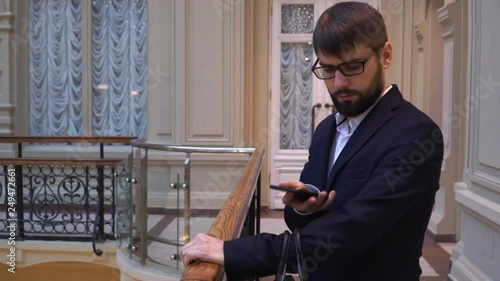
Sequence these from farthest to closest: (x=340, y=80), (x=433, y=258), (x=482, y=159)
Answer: (x=433, y=258)
(x=482, y=159)
(x=340, y=80)

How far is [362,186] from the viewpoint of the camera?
113 cm

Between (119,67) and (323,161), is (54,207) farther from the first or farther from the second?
(323,161)

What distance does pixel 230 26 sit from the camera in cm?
662

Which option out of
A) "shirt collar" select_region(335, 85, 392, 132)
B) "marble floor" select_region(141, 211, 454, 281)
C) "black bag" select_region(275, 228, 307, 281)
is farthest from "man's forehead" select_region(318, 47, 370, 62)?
"marble floor" select_region(141, 211, 454, 281)

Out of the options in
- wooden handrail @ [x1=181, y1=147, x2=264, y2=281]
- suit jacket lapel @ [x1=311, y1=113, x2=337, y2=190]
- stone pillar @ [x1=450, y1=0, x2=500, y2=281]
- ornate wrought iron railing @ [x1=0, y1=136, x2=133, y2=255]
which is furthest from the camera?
ornate wrought iron railing @ [x1=0, y1=136, x2=133, y2=255]

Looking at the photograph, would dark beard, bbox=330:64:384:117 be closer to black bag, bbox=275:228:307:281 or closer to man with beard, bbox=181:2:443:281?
man with beard, bbox=181:2:443:281

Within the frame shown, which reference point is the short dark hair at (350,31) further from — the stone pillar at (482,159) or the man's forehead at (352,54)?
the stone pillar at (482,159)

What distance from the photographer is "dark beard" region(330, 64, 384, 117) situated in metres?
1.17

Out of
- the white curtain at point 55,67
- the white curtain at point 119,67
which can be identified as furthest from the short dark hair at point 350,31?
the white curtain at point 55,67

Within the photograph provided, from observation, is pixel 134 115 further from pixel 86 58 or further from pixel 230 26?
pixel 230 26

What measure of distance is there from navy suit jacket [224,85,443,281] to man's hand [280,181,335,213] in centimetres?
2

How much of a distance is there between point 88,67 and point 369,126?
6692mm

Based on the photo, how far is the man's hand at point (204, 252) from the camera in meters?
1.04

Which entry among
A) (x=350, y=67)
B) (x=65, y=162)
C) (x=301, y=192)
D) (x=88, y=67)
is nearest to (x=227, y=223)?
(x=301, y=192)
